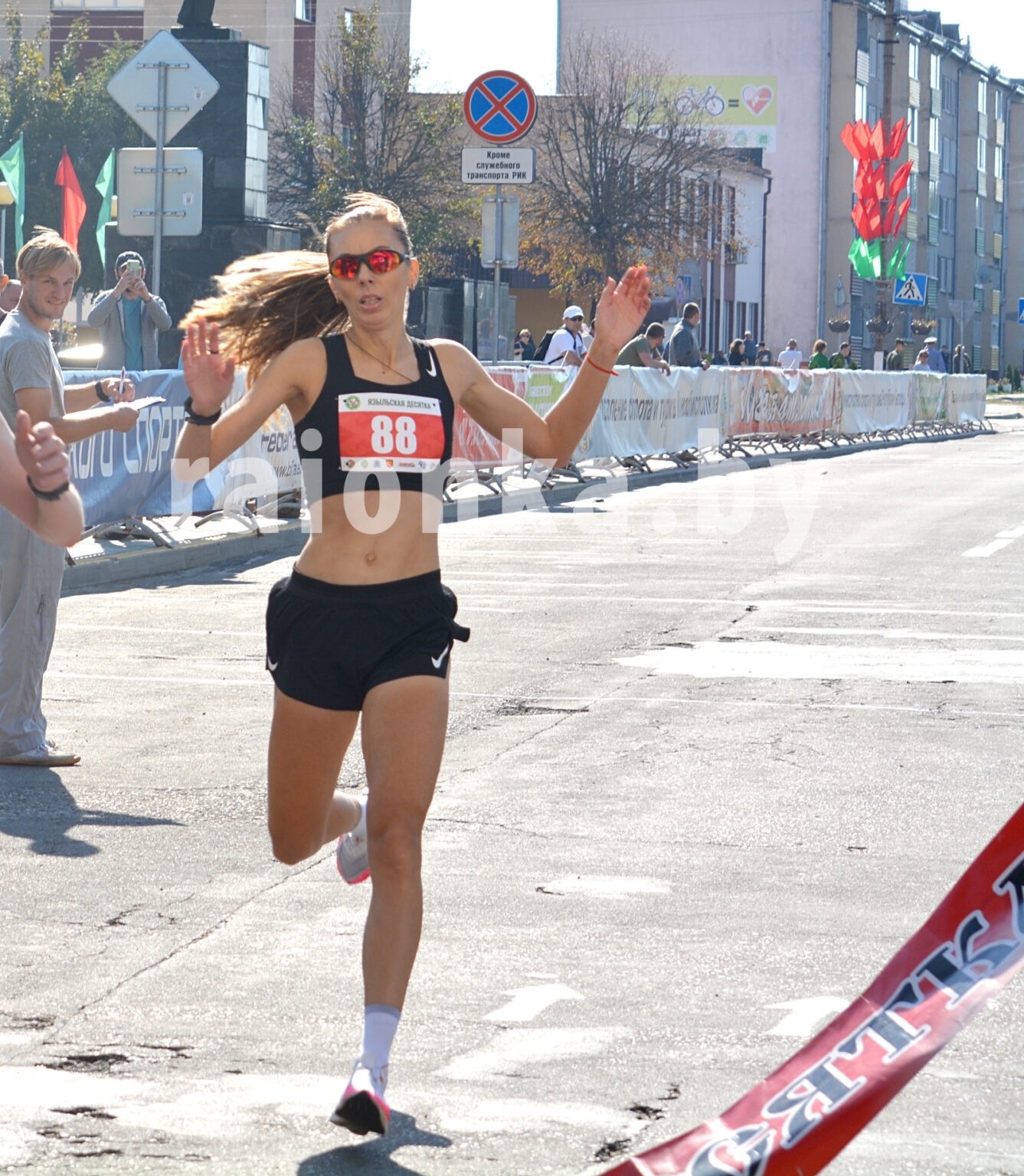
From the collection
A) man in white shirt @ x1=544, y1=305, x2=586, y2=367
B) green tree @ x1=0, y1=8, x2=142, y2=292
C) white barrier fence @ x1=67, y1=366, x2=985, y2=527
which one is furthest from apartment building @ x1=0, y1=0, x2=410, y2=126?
man in white shirt @ x1=544, y1=305, x2=586, y2=367

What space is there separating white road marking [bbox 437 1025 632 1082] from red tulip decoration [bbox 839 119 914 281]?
46.4 metres

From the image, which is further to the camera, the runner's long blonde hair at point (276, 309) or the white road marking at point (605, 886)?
the white road marking at point (605, 886)

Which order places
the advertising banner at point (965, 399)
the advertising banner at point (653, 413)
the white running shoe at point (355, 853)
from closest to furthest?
the white running shoe at point (355, 853), the advertising banner at point (653, 413), the advertising banner at point (965, 399)

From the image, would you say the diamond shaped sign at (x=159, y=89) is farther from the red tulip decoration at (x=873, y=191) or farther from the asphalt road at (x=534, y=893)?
the red tulip decoration at (x=873, y=191)

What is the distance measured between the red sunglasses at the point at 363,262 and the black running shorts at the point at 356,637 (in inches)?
26.6

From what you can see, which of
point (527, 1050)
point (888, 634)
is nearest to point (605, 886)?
point (527, 1050)

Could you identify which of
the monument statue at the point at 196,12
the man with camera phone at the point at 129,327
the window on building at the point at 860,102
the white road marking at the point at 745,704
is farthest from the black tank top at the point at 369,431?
the window on building at the point at 860,102

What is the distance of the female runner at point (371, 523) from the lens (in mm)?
4602

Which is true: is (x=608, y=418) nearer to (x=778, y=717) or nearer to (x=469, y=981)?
(x=778, y=717)

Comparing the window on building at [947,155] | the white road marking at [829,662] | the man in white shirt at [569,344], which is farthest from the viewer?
the window on building at [947,155]

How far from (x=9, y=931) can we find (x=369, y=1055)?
1.88 metres

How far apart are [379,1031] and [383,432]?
132 cm

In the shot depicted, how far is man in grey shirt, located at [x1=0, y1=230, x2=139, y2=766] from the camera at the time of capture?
26.0 ft

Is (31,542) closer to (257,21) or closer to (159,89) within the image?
(159,89)
